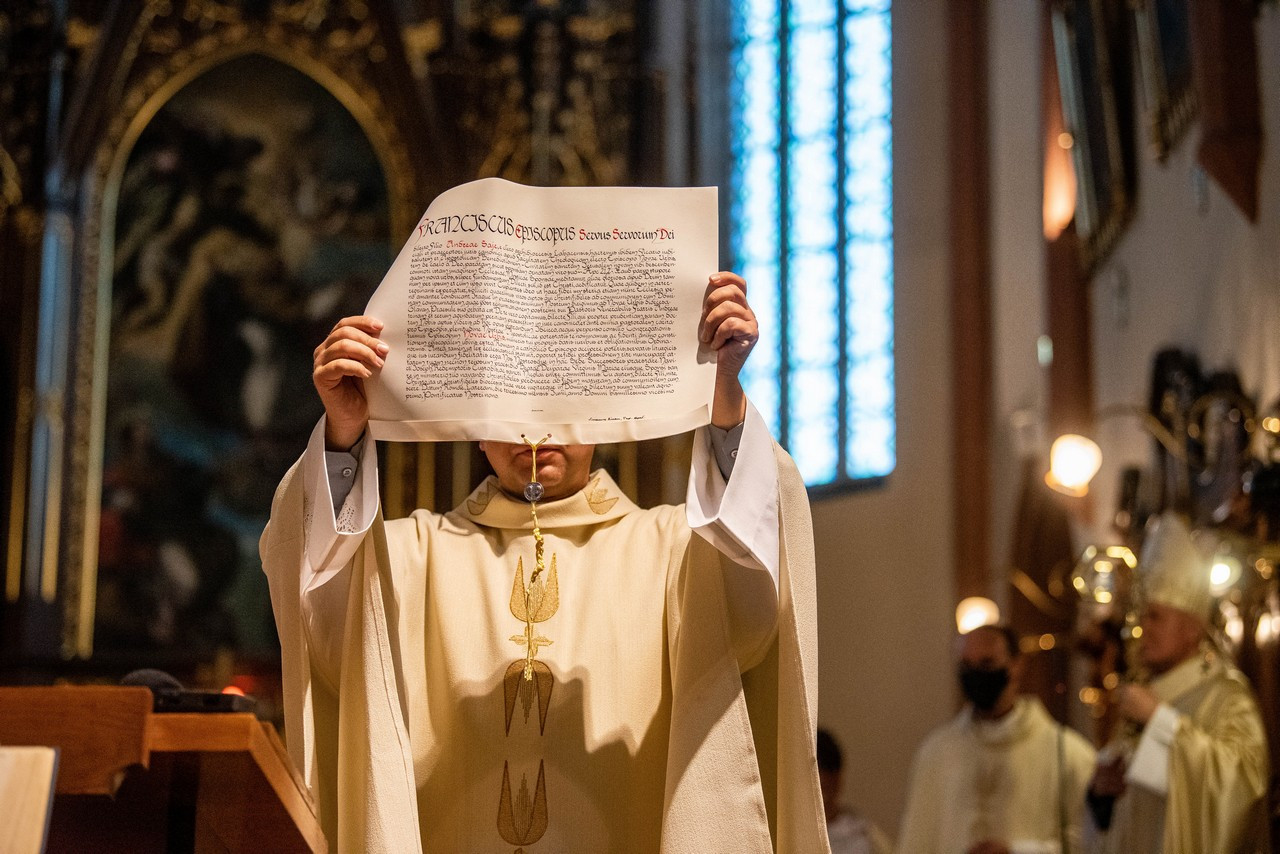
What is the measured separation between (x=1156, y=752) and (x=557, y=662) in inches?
136

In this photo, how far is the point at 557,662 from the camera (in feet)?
11.2

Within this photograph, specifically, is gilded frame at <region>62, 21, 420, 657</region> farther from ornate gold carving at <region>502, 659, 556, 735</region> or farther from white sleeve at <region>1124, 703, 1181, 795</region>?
ornate gold carving at <region>502, 659, 556, 735</region>

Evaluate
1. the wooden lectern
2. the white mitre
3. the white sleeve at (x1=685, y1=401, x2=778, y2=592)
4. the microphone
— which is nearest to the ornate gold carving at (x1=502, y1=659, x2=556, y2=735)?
the white sleeve at (x1=685, y1=401, x2=778, y2=592)

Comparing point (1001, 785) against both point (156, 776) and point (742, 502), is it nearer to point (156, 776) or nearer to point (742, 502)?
point (742, 502)

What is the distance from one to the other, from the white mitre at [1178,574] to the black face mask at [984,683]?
0.84 metres

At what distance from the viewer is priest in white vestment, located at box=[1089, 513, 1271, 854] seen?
5965 millimetres

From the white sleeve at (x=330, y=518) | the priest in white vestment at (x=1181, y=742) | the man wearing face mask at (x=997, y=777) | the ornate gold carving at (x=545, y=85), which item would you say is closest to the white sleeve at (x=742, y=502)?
the white sleeve at (x=330, y=518)

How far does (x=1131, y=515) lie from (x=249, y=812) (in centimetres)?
636

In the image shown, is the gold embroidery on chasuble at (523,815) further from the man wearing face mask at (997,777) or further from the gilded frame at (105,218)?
the gilded frame at (105,218)

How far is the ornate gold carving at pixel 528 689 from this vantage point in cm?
338

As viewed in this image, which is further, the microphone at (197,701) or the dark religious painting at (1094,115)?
the dark religious painting at (1094,115)

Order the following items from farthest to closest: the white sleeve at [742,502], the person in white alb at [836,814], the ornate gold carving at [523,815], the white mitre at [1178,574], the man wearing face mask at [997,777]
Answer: the man wearing face mask at [997,777]
the person in white alb at [836,814]
the white mitre at [1178,574]
the ornate gold carving at [523,815]
the white sleeve at [742,502]

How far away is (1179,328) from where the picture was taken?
7.89 meters

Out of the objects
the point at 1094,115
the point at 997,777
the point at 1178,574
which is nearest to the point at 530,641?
the point at 1178,574
